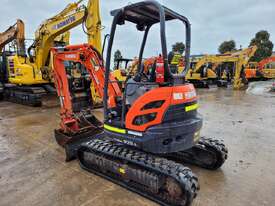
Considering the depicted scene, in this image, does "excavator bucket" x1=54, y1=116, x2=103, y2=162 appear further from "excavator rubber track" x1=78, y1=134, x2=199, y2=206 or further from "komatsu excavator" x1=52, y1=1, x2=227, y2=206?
"excavator rubber track" x1=78, y1=134, x2=199, y2=206

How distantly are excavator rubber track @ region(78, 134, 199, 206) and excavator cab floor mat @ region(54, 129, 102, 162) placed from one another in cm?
48

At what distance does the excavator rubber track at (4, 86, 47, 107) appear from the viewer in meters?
8.99

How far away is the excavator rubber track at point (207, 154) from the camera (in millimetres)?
3326

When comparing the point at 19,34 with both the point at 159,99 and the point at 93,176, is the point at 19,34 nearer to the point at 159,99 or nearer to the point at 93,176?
the point at 93,176

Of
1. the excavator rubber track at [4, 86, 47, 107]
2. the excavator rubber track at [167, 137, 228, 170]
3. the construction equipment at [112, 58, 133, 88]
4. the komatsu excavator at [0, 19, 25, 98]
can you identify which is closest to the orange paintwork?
the excavator rubber track at [167, 137, 228, 170]

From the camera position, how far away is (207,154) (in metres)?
3.46

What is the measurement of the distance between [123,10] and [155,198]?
8.25 feet

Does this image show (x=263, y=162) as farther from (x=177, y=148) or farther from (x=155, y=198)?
(x=155, y=198)

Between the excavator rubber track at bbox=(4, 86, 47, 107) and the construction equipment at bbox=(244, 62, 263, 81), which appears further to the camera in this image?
the construction equipment at bbox=(244, 62, 263, 81)

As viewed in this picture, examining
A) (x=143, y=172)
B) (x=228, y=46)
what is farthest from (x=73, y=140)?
(x=228, y=46)

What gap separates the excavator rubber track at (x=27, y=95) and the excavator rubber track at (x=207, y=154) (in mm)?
7318

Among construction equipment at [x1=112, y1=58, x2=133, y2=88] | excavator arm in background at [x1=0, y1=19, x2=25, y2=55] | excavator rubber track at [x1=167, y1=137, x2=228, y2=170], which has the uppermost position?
excavator arm in background at [x1=0, y1=19, x2=25, y2=55]

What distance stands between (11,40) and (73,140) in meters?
9.37

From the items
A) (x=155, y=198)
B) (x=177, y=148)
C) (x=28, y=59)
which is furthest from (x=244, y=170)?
(x=28, y=59)
